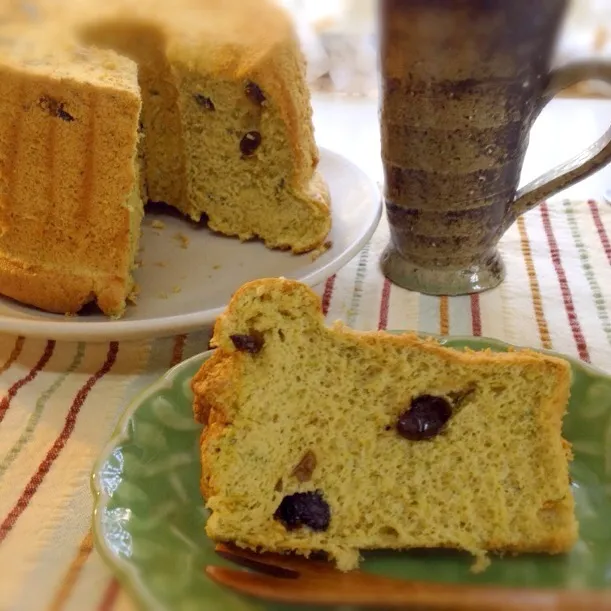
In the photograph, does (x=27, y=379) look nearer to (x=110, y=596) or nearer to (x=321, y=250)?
(x=110, y=596)

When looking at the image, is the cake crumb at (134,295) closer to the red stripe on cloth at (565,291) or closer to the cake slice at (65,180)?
the cake slice at (65,180)

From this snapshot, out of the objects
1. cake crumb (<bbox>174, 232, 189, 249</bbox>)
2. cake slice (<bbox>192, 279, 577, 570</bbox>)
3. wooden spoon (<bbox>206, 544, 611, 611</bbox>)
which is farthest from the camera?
cake crumb (<bbox>174, 232, 189, 249</bbox>)

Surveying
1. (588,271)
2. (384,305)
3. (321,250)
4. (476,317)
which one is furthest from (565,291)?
(321,250)

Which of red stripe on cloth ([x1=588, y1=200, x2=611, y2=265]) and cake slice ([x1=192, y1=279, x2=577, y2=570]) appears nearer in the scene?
cake slice ([x1=192, y1=279, x2=577, y2=570])

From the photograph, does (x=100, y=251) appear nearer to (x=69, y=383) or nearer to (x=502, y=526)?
(x=69, y=383)

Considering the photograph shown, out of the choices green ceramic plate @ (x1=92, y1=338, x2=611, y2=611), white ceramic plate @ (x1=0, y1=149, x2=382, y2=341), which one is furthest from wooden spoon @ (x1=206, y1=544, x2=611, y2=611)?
white ceramic plate @ (x1=0, y1=149, x2=382, y2=341)

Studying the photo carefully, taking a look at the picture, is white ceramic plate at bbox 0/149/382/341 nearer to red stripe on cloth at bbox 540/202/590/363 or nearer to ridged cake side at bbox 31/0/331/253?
ridged cake side at bbox 31/0/331/253

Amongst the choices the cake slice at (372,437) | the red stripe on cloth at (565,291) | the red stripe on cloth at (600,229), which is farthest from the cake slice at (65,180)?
the red stripe on cloth at (600,229)
